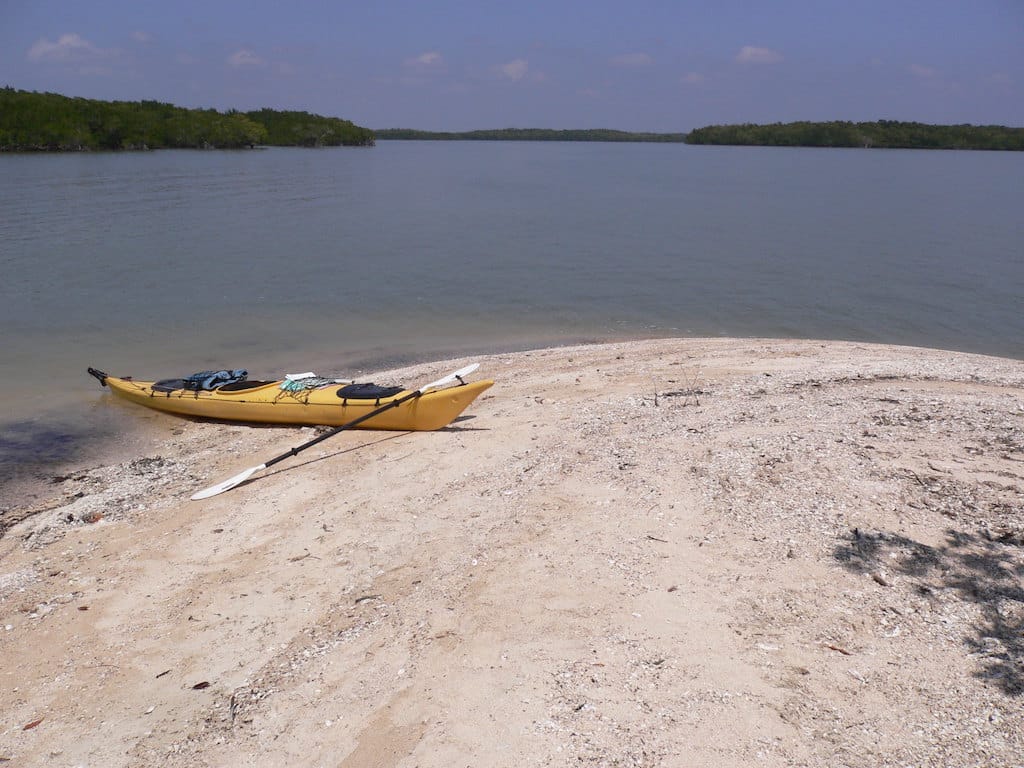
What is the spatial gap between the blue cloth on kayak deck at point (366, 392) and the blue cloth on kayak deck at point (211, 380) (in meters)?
2.12

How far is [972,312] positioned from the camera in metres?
18.1

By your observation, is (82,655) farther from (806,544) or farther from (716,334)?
(716,334)

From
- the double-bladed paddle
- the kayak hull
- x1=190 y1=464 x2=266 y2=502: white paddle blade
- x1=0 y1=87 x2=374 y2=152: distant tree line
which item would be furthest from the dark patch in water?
x1=0 y1=87 x2=374 y2=152: distant tree line

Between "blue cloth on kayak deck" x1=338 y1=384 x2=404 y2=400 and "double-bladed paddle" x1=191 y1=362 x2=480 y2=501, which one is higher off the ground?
"blue cloth on kayak deck" x1=338 y1=384 x2=404 y2=400

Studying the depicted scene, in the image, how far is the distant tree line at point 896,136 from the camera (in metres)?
114

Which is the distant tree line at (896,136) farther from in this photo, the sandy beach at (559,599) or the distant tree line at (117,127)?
the sandy beach at (559,599)

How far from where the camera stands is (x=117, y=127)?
233 feet

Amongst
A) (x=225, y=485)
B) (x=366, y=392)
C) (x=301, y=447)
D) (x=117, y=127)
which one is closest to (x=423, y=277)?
(x=366, y=392)

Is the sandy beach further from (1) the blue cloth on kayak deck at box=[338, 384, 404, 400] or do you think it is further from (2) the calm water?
(2) the calm water

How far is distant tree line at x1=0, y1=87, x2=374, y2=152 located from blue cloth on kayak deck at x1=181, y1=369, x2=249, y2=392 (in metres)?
64.9

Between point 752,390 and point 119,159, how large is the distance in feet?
213

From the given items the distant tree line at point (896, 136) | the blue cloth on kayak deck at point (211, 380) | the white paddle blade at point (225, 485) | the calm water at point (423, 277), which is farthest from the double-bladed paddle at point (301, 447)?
the distant tree line at point (896, 136)

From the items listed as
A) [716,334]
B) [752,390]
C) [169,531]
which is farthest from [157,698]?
[716,334]

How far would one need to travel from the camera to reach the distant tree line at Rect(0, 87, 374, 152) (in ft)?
210
